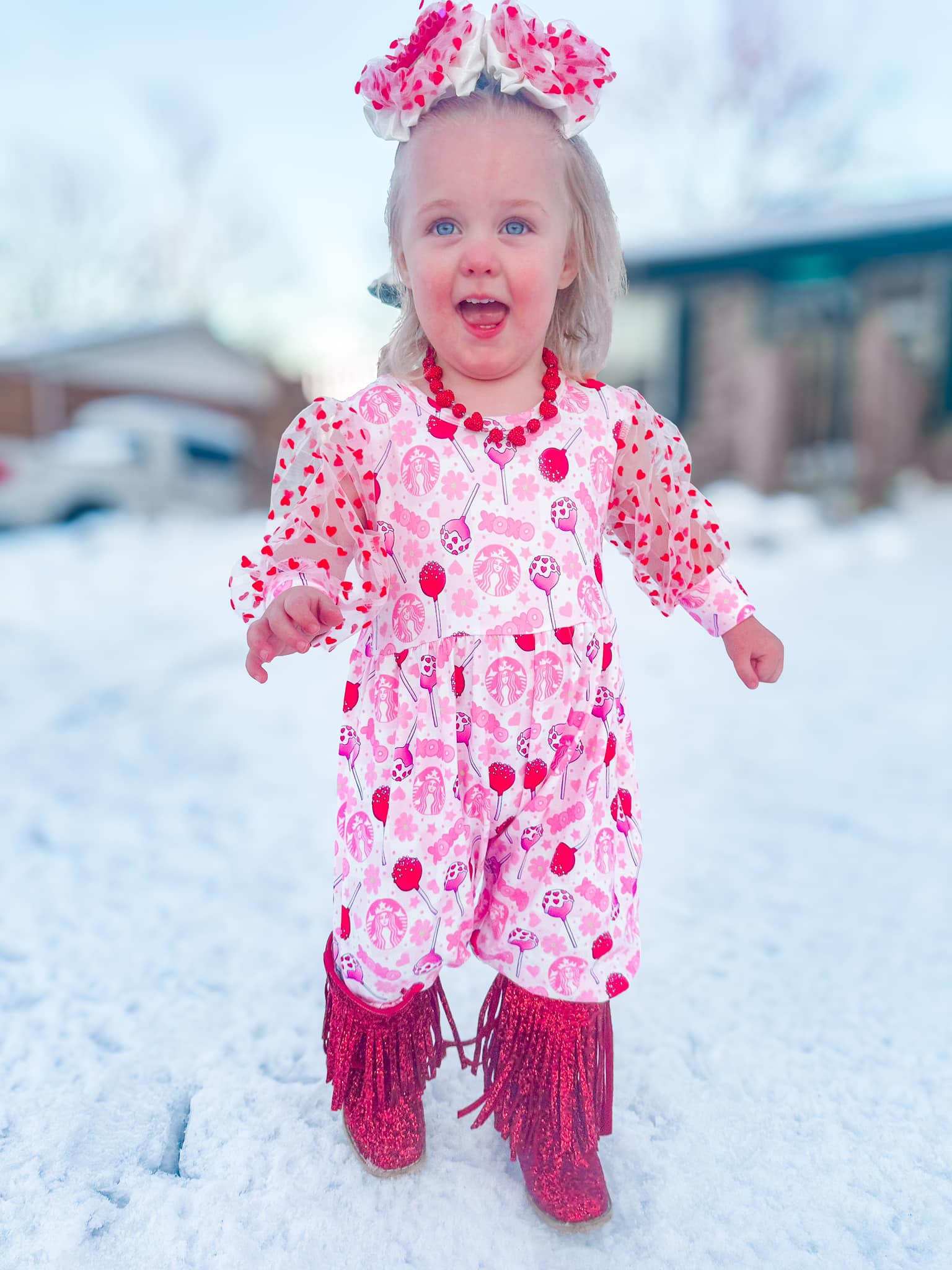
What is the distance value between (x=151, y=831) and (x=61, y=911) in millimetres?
444

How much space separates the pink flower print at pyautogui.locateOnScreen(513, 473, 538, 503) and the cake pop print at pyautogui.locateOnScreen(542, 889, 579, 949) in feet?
1.84

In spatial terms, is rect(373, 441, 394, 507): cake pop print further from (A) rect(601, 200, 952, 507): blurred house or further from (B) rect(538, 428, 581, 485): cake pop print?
(A) rect(601, 200, 952, 507): blurred house

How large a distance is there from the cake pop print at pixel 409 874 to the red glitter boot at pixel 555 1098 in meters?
0.24

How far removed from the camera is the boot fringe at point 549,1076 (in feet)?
4.38

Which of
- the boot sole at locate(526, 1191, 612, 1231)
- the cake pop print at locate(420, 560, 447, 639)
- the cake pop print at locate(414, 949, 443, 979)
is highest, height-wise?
the cake pop print at locate(420, 560, 447, 639)

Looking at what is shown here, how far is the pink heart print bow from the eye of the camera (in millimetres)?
1197

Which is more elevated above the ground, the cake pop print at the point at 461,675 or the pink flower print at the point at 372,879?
the cake pop print at the point at 461,675

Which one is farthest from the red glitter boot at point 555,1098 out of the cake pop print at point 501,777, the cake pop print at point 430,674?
the cake pop print at point 430,674

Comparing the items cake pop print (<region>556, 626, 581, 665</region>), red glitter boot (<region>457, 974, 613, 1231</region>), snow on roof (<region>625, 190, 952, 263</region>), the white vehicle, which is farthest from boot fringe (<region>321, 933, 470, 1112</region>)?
snow on roof (<region>625, 190, 952, 263</region>)

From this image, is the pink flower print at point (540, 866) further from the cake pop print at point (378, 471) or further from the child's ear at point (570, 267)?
the child's ear at point (570, 267)

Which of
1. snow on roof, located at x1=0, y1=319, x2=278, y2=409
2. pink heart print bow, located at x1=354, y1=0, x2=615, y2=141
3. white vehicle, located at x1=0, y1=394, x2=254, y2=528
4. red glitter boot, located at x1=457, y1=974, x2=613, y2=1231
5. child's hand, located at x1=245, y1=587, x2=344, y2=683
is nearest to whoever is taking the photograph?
child's hand, located at x1=245, y1=587, x2=344, y2=683

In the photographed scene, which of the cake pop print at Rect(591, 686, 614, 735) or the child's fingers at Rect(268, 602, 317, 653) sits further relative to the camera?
the cake pop print at Rect(591, 686, 614, 735)

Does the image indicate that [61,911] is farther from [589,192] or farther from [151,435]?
[151,435]

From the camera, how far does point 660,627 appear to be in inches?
201
